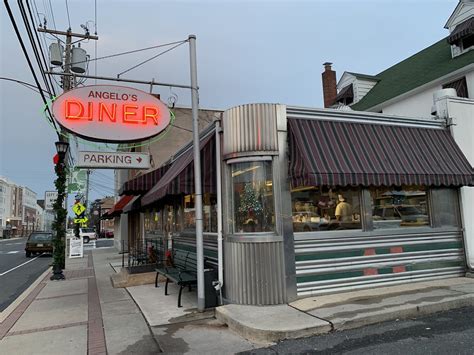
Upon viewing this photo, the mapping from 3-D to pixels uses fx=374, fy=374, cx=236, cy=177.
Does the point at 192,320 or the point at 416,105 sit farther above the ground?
the point at 416,105

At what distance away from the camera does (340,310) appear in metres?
6.01

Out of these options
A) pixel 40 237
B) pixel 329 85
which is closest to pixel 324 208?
pixel 329 85

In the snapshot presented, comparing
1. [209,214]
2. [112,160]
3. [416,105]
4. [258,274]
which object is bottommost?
[258,274]

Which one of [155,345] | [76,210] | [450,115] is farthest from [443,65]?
[76,210]

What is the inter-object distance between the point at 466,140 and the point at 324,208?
13.7 feet

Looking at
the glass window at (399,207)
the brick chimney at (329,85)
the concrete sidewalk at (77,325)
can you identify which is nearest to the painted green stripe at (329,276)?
the glass window at (399,207)

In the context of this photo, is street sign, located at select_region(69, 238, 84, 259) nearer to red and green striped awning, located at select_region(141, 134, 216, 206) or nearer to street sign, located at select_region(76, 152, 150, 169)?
street sign, located at select_region(76, 152, 150, 169)

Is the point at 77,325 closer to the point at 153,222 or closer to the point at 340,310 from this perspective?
the point at 340,310

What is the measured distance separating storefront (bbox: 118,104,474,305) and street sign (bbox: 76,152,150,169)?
0.92 metres

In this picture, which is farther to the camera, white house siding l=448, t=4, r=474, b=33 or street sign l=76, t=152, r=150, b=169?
white house siding l=448, t=4, r=474, b=33

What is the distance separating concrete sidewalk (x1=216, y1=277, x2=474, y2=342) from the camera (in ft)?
17.4

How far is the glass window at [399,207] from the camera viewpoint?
7859 millimetres

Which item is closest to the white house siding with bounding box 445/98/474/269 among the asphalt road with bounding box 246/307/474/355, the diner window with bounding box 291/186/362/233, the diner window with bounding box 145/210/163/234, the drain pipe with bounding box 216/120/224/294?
the diner window with bounding box 291/186/362/233

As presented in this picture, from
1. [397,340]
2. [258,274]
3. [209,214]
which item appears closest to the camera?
[397,340]
